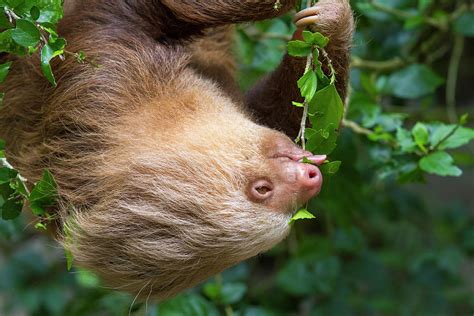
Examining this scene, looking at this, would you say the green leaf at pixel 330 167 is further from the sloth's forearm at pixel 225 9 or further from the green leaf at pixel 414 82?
the green leaf at pixel 414 82

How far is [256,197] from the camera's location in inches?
113

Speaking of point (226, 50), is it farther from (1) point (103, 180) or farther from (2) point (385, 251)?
(2) point (385, 251)

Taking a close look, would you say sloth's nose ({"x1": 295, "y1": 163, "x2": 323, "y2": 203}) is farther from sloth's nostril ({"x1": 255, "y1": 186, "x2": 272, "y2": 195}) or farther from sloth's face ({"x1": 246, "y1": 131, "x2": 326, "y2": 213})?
sloth's nostril ({"x1": 255, "y1": 186, "x2": 272, "y2": 195})

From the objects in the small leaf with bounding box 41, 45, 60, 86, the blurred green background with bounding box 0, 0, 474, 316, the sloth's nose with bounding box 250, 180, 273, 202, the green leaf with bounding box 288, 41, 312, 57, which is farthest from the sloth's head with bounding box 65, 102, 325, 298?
the blurred green background with bounding box 0, 0, 474, 316

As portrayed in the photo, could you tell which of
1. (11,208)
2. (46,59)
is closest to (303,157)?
(46,59)

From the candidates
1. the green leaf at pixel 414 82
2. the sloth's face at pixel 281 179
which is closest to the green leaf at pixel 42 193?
the sloth's face at pixel 281 179

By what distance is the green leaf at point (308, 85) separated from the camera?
2551 mm

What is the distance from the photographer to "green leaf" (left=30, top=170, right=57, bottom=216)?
9.10ft

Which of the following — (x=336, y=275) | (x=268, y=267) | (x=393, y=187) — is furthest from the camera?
(x=268, y=267)

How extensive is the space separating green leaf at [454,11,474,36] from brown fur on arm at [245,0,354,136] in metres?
1.27

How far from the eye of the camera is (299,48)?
8.67ft

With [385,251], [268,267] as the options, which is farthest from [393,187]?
[268,267]

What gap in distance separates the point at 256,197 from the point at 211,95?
0.57 metres

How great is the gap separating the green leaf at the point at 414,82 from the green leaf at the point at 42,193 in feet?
6.42
